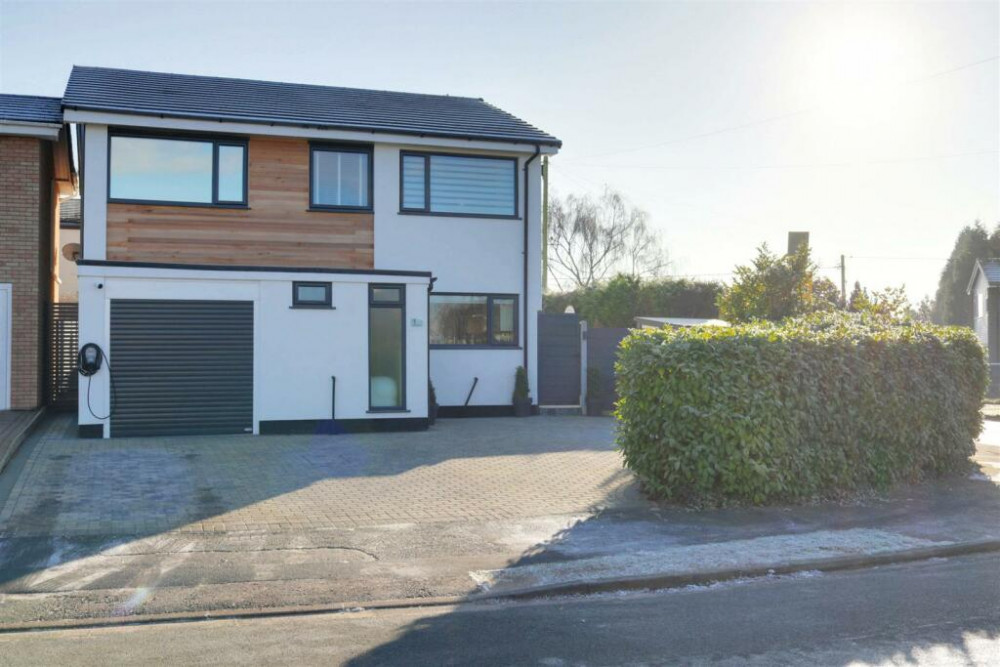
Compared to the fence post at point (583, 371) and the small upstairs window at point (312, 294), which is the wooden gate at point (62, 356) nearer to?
the small upstairs window at point (312, 294)

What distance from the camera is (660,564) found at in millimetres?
7598

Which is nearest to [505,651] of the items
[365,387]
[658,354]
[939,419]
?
[658,354]

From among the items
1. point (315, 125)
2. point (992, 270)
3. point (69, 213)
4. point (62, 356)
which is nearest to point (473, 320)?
point (315, 125)

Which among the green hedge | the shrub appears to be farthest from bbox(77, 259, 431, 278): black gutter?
the green hedge

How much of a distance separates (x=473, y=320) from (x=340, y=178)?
13.4 ft

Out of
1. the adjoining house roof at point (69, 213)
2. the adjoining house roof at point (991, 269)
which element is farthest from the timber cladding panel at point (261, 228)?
the adjoining house roof at point (991, 269)

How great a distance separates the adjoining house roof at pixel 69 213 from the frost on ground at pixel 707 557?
895 inches

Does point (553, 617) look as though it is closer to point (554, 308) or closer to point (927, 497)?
point (927, 497)

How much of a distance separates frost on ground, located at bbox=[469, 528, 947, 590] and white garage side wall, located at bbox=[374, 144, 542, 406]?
11.2 m

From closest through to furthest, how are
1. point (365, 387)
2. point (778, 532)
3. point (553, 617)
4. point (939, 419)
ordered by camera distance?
point (553, 617) → point (778, 532) → point (939, 419) → point (365, 387)

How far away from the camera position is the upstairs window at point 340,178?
60.0 ft

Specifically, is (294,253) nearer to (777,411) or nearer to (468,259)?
(468,259)

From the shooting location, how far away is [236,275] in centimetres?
1545

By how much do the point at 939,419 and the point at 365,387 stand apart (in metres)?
9.12
